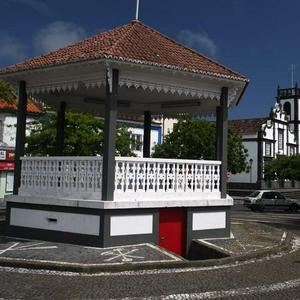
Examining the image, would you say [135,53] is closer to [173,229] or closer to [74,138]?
[173,229]

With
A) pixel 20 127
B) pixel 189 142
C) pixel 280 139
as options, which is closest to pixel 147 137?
pixel 20 127

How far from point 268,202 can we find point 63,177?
87.4 ft

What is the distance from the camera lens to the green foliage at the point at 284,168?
5906 cm

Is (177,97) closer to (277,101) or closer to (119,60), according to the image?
(119,60)

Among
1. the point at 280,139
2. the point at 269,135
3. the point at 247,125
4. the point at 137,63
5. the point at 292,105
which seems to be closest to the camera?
the point at 137,63

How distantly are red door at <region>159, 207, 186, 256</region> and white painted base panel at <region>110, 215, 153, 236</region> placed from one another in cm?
56

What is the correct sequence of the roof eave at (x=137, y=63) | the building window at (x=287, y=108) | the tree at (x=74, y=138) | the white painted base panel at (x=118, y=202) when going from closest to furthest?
1. the roof eave at (x=137, y=63)
2. the white painted base panel at (x=118, y=202)
3. the tree at (x=74, y=138)
4. the building window at (x=287, y=108)

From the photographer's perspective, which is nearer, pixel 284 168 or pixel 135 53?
pixel 135 53

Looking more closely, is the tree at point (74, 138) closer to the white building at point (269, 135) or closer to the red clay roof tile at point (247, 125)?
the white building at point (269, 135)

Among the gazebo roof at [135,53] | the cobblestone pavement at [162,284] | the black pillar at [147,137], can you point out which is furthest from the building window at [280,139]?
the cobblestone pavement at [162,284]

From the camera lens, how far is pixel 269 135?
70312mm

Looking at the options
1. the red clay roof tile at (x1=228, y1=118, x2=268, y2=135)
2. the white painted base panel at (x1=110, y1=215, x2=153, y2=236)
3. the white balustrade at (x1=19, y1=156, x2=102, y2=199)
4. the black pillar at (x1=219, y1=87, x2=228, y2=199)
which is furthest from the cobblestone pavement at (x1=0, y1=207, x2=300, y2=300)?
the red clay roof tile at (x1=228, y1=118, x2=268, y2=135)

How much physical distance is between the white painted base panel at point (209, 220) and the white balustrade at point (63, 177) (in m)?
Result: 2.84

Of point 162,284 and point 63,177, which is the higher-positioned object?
point 63,177
